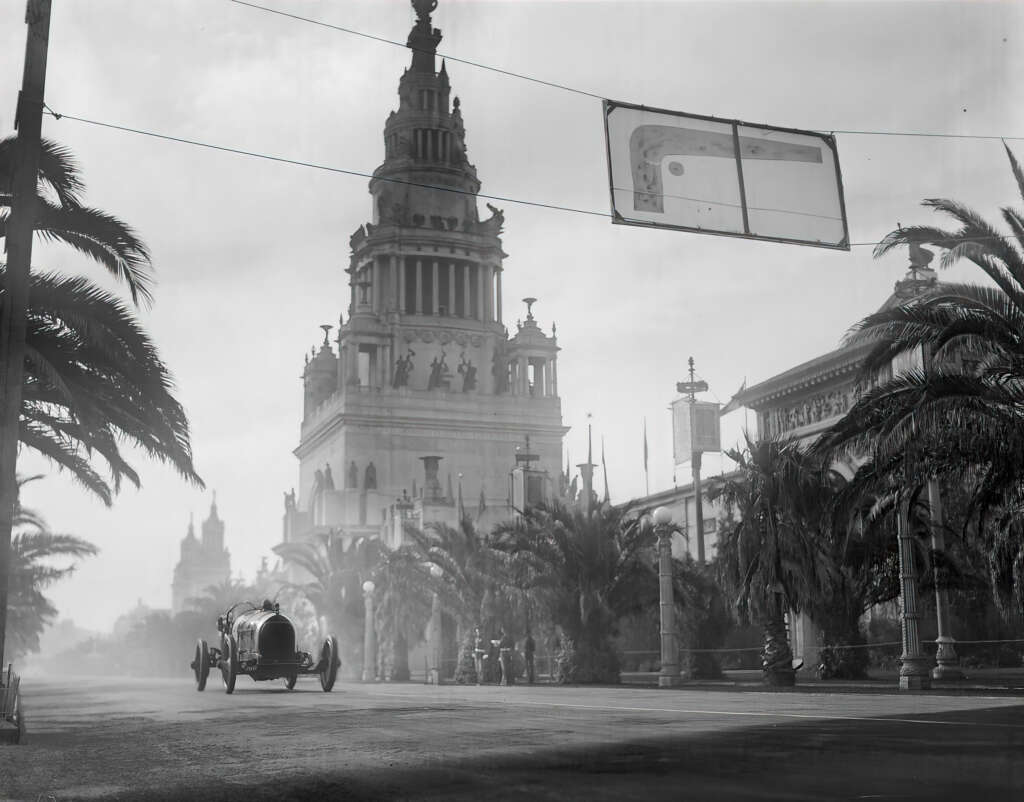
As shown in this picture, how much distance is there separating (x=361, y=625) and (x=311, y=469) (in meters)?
46.8

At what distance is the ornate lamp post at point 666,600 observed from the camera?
85.0 ft

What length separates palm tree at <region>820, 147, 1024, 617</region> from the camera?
56.6ft

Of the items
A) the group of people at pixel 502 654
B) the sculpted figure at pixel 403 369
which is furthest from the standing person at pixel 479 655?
the sculpted figure at pixel 403 369

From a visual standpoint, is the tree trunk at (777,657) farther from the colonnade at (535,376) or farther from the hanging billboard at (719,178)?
the colonnade at (535,376)

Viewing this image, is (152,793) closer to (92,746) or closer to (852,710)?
(92,746)

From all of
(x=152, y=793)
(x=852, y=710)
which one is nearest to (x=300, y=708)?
(x=852, y=710)

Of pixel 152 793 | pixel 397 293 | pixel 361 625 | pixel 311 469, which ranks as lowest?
pixel 152 793

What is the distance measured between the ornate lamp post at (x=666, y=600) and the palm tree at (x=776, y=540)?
55.2 inches

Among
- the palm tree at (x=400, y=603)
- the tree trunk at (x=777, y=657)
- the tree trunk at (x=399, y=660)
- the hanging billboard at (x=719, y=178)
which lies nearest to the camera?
the hanging billboard at (x=719, y=178)

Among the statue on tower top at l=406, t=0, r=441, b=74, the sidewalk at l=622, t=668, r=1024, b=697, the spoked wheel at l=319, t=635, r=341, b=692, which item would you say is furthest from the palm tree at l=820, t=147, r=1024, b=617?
the statue on tower top at l=406, t=0, r=441, b=74

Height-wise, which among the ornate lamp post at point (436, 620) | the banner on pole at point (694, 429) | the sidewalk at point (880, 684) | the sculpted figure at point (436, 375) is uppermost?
the sculpted figure at point (436, 375)

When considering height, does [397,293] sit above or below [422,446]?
above

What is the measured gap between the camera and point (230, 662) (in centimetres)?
2717

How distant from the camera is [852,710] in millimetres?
13445
